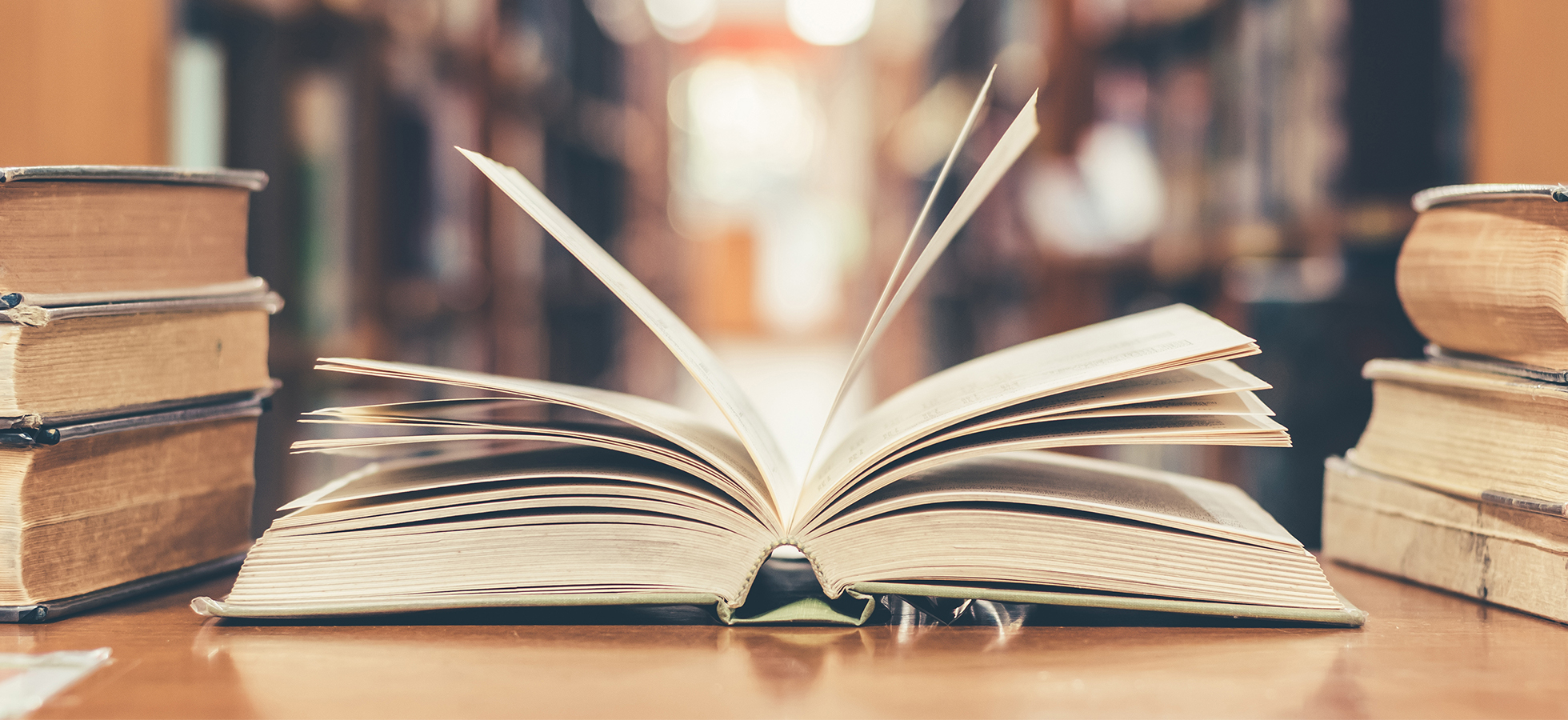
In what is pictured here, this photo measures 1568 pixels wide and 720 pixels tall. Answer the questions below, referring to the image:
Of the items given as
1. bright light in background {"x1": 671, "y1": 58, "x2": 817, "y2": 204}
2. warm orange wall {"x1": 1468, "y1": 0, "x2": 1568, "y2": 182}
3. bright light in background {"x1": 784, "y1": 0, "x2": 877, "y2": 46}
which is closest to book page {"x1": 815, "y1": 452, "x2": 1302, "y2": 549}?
warm orange wall {"x1": 1468, "y1": 0, "x2": 1568, "y2": 182}

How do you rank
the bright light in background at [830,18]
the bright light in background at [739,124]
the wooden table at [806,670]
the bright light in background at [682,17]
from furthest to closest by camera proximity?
the bright light in background at [739,124], the bright light in background at [830,18], the bright light in background at [682,17], the wooden table at [806,670]

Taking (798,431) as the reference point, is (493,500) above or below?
above

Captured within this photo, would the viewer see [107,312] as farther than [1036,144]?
No

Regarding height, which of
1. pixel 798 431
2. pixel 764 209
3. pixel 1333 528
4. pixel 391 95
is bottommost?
pixel 798 431

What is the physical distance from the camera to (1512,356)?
0.52m

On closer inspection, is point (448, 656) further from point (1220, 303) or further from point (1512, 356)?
point (1220, 303)

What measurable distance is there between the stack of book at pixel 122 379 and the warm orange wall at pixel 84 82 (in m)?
0.24

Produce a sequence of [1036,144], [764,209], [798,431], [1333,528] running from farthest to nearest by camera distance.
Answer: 1. [764,209]
2. [798,431]
3. [1036,144]
4. [1333,528]

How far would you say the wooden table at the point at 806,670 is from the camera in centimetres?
40

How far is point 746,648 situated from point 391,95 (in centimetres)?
134

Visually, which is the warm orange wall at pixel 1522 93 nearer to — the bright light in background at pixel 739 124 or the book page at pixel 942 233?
the book page at pixel 942 233

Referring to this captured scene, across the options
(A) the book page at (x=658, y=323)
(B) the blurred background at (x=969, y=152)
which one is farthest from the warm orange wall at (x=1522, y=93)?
(A) the book page at (x=658, y=323)

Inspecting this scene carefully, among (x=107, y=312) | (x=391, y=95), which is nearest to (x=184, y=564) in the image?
(x=107, y=312)

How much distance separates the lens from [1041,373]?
0.53m
